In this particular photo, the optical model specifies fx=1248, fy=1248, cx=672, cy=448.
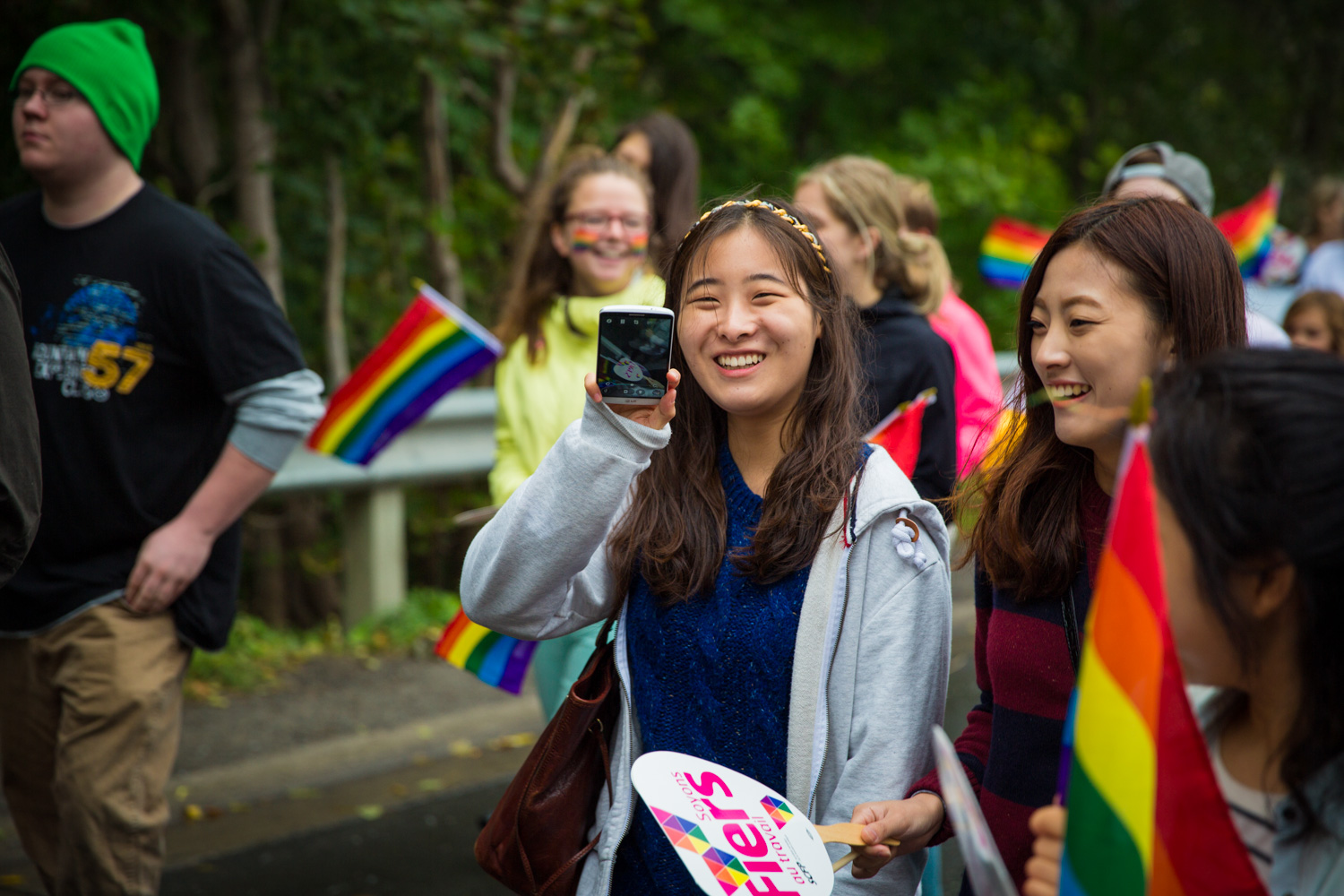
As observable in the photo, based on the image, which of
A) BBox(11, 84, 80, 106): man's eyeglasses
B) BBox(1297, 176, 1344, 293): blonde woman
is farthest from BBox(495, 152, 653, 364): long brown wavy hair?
BBox(1297, 176, 1344, 293): blonde woman

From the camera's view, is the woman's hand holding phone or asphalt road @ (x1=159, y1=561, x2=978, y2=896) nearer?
the woman's hand holding phone

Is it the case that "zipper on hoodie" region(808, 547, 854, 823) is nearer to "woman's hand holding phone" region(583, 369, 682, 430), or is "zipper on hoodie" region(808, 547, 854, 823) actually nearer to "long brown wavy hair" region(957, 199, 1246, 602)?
"long brown wavy hair" region(957, 199, 1246, 602)

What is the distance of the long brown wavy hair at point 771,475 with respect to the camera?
7.14ft

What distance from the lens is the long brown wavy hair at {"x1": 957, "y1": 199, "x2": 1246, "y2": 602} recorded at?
2008mm

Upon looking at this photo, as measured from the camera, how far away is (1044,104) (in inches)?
542

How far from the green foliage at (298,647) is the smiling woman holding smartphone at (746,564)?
3839 mm

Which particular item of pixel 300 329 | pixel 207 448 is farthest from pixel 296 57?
pixel 207 448

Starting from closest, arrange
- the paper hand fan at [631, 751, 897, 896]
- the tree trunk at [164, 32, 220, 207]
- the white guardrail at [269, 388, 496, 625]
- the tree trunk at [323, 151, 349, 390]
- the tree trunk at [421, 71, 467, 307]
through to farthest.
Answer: the paper hand fan at [631, 751, 897, 896] < the white guardrail at [269, 388, 496, 625] < the tree trunk at [164, 32, 220, 207] < the tree trunk at [421, 71, 467, 307] < the tree trunk at [323, 151, 349, 390]

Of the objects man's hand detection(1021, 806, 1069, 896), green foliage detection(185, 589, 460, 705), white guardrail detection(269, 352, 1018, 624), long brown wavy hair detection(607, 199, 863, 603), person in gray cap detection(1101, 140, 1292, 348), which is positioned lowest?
green foliage detection(185, 589, 460, 705)

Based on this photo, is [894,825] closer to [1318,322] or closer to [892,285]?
[892,285]

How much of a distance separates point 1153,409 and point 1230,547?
8.0 inches

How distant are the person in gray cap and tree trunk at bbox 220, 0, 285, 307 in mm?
4282

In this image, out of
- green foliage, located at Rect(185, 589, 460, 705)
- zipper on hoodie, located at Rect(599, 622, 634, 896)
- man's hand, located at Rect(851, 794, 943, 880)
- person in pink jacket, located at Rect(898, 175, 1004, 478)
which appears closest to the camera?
man's hand, located at Rect(851, 794, 943, 880)

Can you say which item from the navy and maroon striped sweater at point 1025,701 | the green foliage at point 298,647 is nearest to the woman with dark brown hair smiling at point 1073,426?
the navy and maroon striped sweater at point 1025,701
